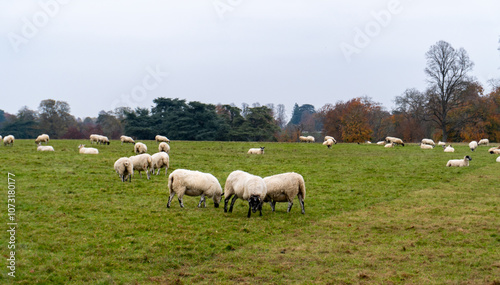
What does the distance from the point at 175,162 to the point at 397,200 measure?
643 inches

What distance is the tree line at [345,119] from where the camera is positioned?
66000 mm

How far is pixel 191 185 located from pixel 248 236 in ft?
12.8

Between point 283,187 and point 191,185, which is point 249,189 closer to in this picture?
point 283,187

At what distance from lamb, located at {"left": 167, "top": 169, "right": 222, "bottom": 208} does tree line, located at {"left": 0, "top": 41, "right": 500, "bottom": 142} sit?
192ft

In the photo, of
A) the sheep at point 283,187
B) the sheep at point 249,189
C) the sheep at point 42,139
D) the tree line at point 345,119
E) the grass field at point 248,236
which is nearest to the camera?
the grass field at point 248,236

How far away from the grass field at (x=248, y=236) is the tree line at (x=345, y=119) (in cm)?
5009

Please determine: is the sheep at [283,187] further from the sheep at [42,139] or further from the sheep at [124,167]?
the sheep at [42,139]

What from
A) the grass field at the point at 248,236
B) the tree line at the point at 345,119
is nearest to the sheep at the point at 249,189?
the grass field at the point at 248,236

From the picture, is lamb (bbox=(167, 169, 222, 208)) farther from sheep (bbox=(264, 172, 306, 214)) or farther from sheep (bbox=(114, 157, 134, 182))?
sheep (bbox=(114, 157, 134, 182))

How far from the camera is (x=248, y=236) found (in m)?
11.6

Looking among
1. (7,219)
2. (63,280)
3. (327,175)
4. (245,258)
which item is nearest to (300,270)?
(245,258)

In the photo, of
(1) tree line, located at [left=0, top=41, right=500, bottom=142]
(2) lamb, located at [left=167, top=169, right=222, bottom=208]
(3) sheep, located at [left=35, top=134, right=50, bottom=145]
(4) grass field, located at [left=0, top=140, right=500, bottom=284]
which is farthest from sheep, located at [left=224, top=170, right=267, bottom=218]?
(1) tree line, located at [left=0, top=41, right=500, bottom=142]

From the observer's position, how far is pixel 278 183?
574 inches

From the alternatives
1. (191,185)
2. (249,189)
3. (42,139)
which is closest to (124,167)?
(191,185)
